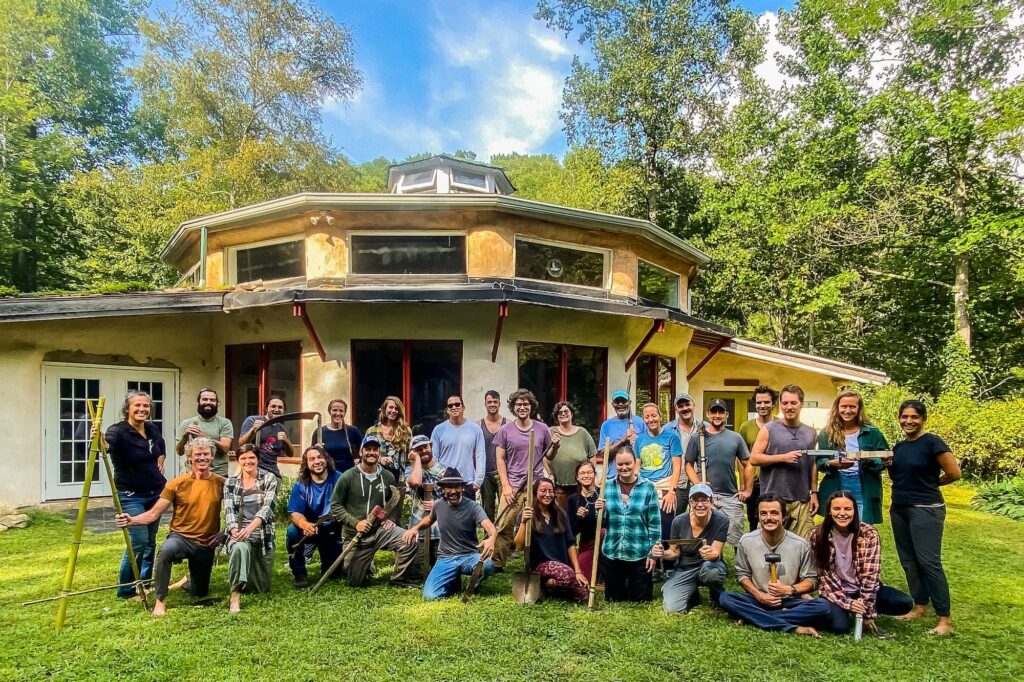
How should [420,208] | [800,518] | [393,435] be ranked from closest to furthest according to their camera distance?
[800,518] → [393,435] → [420,208]

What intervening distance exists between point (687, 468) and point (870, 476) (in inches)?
56.2

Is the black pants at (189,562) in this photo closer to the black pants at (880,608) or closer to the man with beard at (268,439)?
the man with beard at (268,439)

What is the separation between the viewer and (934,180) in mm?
17531

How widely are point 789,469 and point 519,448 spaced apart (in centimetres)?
235

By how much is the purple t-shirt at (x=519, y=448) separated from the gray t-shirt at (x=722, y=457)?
1390 millimetres

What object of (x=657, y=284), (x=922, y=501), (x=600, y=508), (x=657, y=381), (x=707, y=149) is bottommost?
(x=600, y=508)

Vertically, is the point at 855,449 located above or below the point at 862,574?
above

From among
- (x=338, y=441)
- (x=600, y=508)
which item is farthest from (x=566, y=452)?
(x=338, y=441)

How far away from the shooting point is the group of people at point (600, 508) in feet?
14.5

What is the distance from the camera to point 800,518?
195 inches

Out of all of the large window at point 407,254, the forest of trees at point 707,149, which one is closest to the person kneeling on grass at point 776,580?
the large window at point 407,254

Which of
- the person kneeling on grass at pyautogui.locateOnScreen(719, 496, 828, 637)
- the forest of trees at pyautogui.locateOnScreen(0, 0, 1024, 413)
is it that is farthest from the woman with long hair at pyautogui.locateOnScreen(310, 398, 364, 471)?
the forest of trees at pyautogui.locateOnScreen(0, 0, 1024, 413)

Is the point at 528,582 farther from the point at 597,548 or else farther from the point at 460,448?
the point at 460,448

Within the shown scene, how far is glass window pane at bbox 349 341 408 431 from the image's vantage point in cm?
956
